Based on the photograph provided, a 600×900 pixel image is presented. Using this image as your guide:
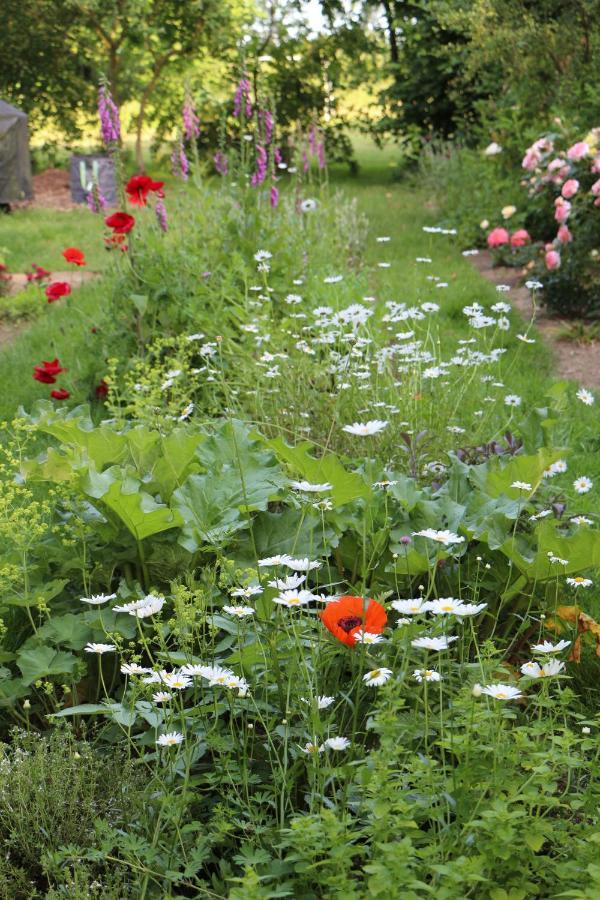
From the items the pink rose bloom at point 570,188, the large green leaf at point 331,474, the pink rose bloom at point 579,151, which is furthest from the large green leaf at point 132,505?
the pink rose bloom at point 579,151

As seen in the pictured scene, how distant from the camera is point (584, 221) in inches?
267

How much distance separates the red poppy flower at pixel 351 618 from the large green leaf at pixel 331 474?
541 millimetres

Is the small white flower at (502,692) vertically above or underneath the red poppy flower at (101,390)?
above

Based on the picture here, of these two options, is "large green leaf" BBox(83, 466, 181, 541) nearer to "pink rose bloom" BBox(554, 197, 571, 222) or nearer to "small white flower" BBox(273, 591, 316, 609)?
"small white flower" BBox(273, 591, 316, 609)

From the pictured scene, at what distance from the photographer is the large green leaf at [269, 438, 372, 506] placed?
2.49 metres

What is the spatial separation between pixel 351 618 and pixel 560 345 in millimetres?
4669

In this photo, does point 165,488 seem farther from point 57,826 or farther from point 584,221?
point 584,221

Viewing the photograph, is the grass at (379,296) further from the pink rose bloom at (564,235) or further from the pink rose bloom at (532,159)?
the pink rose bloom at (532,159)

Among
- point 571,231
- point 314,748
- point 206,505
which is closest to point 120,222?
point 206,505

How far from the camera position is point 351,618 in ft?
6.29

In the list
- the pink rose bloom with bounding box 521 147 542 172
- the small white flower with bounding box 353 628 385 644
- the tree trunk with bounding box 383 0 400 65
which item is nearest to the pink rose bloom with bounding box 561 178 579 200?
the pink rose bloom with bounding box 521 147 542 172

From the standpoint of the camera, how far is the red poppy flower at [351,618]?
1861 mm

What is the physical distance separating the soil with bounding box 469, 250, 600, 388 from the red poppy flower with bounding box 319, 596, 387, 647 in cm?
297

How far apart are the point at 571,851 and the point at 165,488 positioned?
1.50 m
